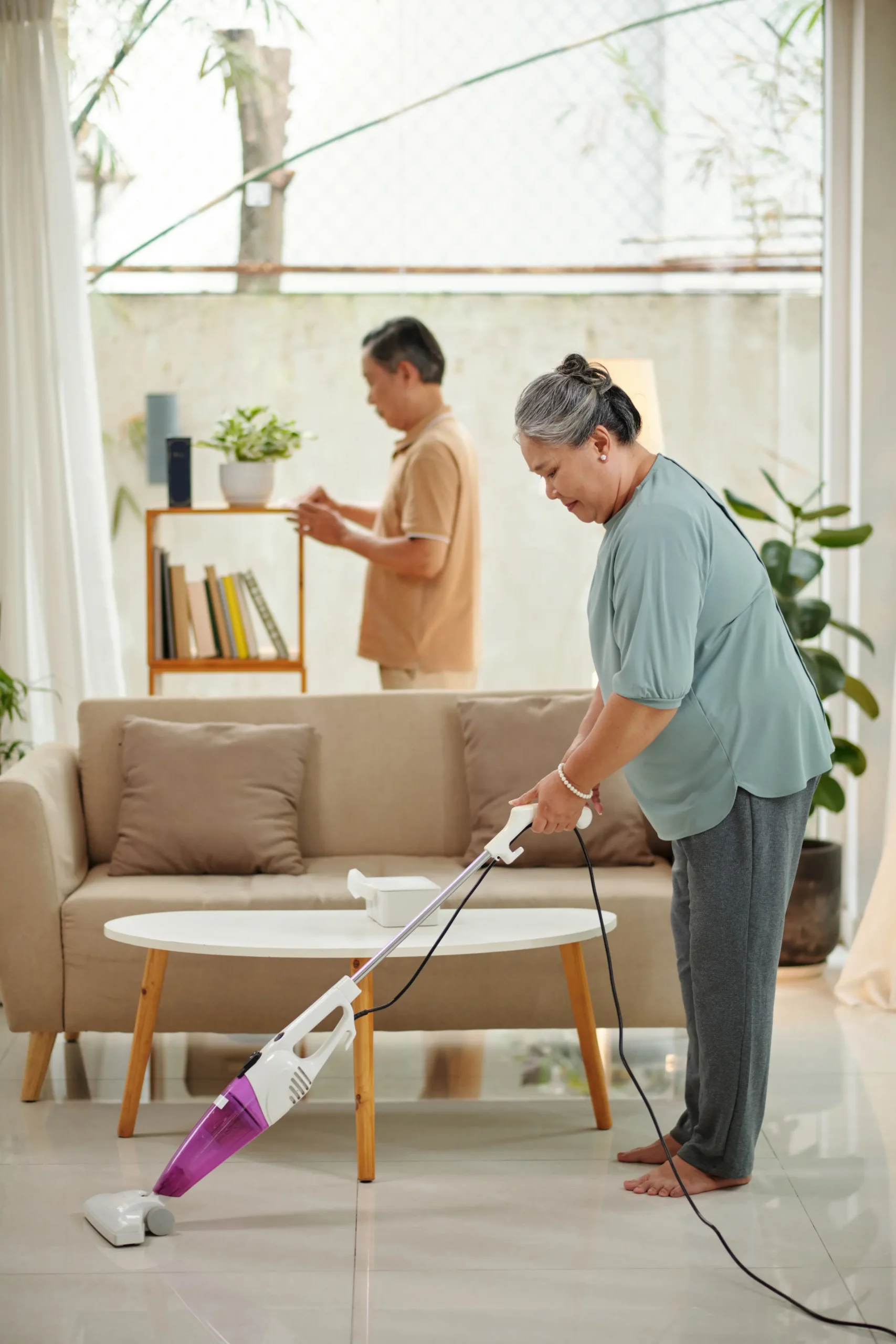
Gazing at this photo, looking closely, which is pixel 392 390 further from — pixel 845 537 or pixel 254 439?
pixel 845 537

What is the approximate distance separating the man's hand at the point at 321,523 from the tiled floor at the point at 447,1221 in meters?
1.43

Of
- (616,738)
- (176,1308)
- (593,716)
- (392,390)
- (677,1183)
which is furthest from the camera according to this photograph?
(392,390)

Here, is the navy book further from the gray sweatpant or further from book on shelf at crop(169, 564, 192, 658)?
the gray sweatpant

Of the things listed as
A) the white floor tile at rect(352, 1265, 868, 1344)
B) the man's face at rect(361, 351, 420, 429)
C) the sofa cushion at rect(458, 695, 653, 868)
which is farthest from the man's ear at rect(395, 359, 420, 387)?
the white floor tile at rect(352, 1265, 868, 1344)

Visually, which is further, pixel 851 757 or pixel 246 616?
pixel 246 616

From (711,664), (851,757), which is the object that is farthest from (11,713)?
(851,757)

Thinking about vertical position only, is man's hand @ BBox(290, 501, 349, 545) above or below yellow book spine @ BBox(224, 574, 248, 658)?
above

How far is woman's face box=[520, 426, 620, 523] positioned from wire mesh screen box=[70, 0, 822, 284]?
2.35 metres

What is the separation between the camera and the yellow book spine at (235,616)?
405 cm

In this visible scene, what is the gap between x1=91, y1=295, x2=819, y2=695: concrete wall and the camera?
4.42 m

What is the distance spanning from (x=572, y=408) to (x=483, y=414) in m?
2.30

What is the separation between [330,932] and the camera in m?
2.61

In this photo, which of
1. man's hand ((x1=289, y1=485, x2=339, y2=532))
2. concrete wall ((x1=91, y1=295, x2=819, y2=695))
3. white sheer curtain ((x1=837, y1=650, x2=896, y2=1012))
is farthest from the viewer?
concrete wall ((x1=91, y1=295, x2=819, y2=695))

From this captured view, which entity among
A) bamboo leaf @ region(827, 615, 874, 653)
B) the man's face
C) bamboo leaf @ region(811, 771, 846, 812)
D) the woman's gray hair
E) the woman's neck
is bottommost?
bamboo leaf @ region(811, 771, 846, 812)
